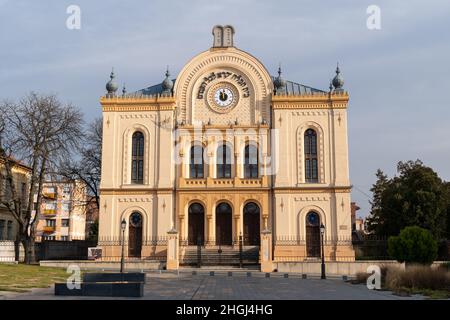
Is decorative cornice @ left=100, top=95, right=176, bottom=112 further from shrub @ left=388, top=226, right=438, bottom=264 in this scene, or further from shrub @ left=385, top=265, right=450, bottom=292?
shrub @ left=385, top=265, right=450, bottom=292

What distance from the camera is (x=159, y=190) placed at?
40031mm

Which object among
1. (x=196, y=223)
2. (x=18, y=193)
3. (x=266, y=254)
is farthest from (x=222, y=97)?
(x=18, y=193)

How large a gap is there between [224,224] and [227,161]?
482 cm

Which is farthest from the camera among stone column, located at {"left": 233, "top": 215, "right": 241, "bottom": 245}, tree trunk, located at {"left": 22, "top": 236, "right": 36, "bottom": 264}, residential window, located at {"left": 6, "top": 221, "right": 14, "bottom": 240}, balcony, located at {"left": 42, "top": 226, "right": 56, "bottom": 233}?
balcony, located at {"left": 42, "top": 226, "right": 56, "bottom": 233}

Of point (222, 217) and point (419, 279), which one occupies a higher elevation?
point (222, 217)

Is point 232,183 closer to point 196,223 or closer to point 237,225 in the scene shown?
point 237,225

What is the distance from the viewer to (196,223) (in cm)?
4022

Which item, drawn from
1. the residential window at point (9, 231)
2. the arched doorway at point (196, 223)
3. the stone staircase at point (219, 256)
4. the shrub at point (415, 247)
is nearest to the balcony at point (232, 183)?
the arched doorway at point (196, 223)

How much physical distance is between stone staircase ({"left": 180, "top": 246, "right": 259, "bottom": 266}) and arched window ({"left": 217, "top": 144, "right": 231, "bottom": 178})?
5.70m

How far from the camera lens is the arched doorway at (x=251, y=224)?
39656mm

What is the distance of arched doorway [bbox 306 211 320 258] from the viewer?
38.9m

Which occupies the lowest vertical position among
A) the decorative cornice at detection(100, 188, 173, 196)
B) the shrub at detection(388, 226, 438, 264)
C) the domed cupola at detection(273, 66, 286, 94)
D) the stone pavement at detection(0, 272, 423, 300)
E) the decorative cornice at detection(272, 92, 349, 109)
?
the stone pavement at detection(0, 272, 423, 300)

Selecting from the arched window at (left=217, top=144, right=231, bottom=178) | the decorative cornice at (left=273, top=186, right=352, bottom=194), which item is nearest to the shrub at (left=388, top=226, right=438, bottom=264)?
the decorative cornice at (left=273, top=186, right=352, bottom=194)

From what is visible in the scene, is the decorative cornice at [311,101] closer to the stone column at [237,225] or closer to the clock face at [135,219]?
the stone column at [237,225]
